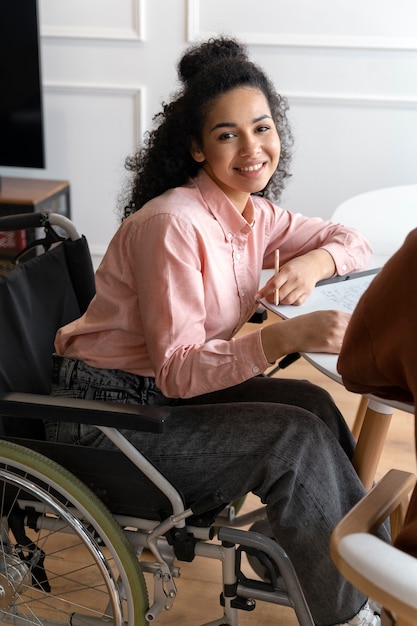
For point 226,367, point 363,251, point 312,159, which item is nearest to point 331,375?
point 226,367

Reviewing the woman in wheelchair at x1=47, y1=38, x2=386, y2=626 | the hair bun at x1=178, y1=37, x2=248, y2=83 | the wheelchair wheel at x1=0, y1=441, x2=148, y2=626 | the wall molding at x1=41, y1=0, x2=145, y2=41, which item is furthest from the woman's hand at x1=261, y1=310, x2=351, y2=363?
the wall molding at x1=41, y1=0, x2=145, y2=41

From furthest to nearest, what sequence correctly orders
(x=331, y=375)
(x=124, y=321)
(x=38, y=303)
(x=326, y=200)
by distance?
(x=326, y=200) → (x=38, y=303) → (x=124, y=321) → (x=331, y=375)

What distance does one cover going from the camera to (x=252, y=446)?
1.30m

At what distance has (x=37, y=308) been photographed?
1532 mm

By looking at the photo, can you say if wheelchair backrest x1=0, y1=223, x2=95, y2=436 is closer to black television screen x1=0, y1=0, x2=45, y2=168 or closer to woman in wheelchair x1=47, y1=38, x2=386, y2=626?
woman in wheelchair x1=47, y1=38, x2=386, y2=626

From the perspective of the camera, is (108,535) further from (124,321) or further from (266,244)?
(266,244)

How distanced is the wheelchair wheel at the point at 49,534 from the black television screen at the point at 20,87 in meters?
2.00

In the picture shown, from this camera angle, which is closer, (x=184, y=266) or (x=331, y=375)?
(x=331, y=375)

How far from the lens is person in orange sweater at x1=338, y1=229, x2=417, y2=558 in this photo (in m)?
0.79

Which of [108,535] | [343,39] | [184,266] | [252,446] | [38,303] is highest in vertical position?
[343,39]

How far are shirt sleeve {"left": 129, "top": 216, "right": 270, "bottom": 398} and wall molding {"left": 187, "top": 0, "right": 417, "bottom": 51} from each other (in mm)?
2003

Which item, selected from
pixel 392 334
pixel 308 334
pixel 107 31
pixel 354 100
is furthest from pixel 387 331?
pixel 107 31

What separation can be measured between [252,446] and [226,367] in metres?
0.14

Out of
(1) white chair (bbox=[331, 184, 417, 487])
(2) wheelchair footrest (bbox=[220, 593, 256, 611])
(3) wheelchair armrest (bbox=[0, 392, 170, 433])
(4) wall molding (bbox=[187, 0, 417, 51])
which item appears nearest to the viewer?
(3) wheelchair armrest (bbox=[0, 392, 170, 433])
